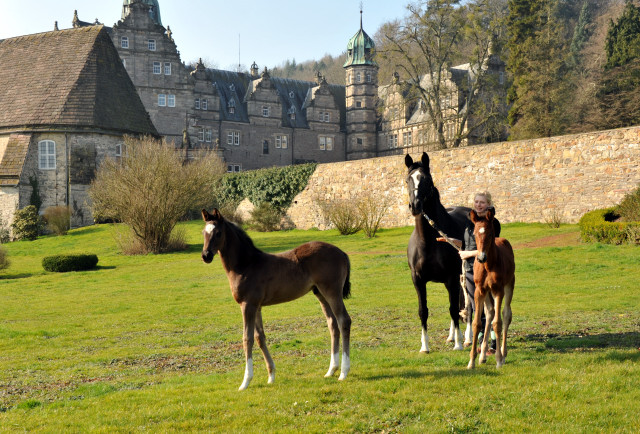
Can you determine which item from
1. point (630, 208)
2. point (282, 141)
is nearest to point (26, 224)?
A: point (630, 208)

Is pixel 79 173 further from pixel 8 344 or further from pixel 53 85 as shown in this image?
pixel 8 344

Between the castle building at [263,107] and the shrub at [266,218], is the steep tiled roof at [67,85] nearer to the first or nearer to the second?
the castle building at [263,107]

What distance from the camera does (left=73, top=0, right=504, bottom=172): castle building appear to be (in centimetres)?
6675

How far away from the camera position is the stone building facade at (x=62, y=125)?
46.7 m

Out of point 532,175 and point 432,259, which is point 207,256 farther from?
point 532,175

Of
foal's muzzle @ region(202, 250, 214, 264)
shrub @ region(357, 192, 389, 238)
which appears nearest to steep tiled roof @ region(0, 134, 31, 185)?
shrub @ region(357, 192, 389, 238)

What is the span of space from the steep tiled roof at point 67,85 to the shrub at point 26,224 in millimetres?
6942

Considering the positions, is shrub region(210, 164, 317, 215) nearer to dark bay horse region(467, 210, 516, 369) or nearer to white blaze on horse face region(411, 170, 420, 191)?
white blaze on horse face region(411, 170, 420, 191)

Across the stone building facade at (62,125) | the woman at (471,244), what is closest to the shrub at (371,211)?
the stone building facade at (62,125)

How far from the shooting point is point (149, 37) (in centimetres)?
6662

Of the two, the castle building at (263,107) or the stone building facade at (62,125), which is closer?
the stone building facade at (62,125)

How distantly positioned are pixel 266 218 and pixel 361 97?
4552 cm

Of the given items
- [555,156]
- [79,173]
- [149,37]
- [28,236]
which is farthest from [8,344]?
[149,37]

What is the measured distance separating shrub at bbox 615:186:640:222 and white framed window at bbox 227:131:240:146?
191ft
